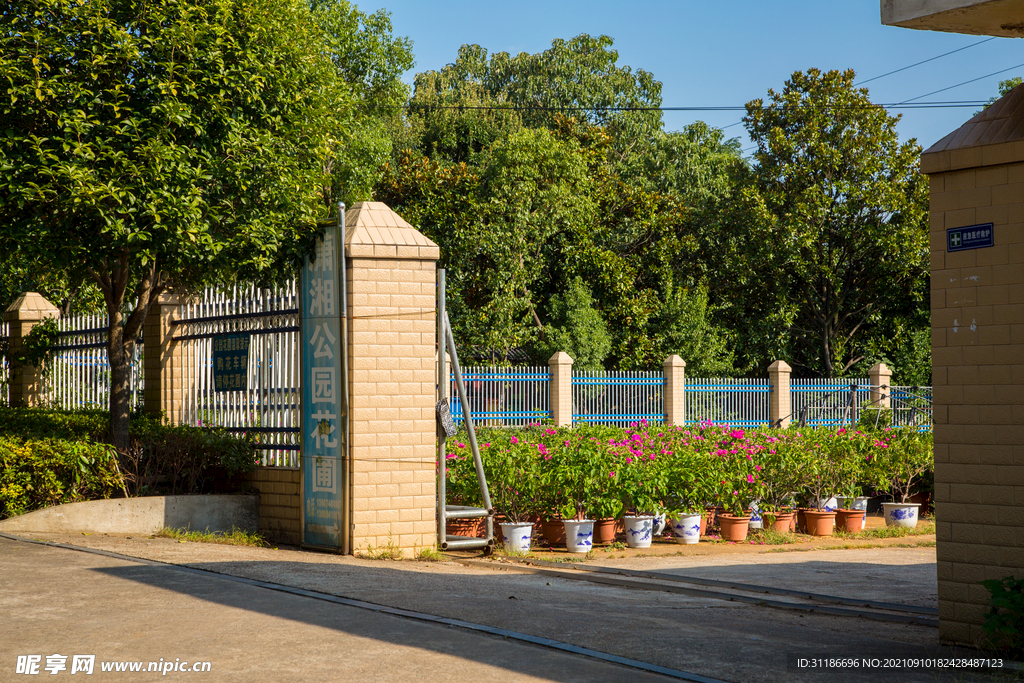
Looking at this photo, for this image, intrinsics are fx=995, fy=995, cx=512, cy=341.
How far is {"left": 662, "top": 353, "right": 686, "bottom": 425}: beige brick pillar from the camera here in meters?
23.8

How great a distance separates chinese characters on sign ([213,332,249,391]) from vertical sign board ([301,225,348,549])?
1.15 metres

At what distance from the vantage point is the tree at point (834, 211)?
95.4ft

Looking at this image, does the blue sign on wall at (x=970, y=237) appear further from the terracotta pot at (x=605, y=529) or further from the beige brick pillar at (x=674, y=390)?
the beige brick pillar at (x=674, y=390)

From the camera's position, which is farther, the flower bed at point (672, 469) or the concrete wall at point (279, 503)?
the flower bed at point (672, 469)

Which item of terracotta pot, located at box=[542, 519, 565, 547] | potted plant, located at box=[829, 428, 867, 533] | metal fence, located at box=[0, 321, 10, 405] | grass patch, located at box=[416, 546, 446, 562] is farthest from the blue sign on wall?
metal fence, located at box=[0, 321, 10, 405]

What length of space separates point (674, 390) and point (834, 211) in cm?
946

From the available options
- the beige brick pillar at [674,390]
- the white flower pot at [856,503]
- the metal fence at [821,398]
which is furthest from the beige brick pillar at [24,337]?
the metal fence at [821,398]

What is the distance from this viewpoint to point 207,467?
1056 cm

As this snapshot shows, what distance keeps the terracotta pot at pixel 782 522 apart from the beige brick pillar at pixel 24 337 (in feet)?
34.5

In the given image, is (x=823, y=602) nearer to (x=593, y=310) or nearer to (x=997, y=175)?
(x=997, y=175)

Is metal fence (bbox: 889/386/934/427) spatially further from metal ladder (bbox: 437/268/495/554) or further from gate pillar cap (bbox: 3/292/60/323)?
gate pillar cap (bbox: 3/292/60/323)

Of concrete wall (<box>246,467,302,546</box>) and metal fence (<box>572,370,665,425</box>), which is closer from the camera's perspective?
concrete wall (<box>246,467,302,546</box>)

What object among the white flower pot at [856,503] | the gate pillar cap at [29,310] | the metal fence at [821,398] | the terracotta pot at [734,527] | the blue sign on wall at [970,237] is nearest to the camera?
the blue sign on wall at [970,237]
